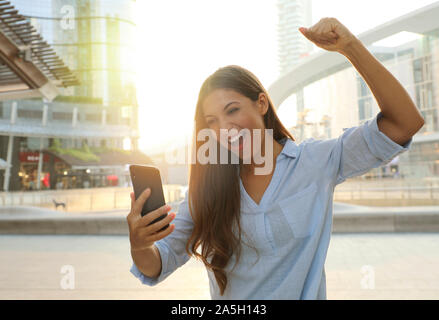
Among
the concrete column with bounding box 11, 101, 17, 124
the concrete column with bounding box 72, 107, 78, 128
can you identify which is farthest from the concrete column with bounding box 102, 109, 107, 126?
the concrete column with bounding box 11, 101, 17, 124

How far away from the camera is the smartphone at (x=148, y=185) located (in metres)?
1.02

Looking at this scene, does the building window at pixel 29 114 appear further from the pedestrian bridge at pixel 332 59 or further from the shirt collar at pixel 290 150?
the shirt collar at pixel 290 150

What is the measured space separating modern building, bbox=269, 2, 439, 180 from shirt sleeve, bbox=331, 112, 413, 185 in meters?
5.20

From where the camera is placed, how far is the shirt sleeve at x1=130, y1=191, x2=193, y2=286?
1156mm

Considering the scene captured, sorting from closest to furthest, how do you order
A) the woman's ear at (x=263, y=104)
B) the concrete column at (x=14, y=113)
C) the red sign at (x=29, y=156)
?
the woman's ear at (x=263, y=104) < the concrete column at (x=14, y=113) < the red sign at (x=29, y=156)

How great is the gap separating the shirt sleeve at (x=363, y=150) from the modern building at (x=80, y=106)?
3130 centimetres

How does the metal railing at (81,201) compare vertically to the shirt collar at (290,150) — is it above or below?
below

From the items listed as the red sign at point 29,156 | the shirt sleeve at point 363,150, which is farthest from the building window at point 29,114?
the shirt sleeve at point 363,150

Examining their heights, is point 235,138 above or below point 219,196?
above

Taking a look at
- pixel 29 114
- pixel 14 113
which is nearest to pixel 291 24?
pixel 14 113

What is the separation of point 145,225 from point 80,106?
4301 cm

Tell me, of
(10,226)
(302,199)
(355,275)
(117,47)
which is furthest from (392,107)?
(117,47)

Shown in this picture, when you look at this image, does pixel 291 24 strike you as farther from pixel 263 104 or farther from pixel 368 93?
pixel 263 104

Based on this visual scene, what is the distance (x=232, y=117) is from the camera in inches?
46.7
